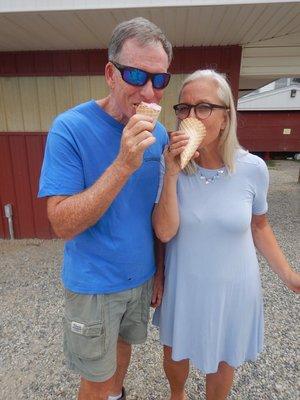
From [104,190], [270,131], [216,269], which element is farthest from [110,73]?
[270,131]

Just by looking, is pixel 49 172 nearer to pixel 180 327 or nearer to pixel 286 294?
pixel 180 327

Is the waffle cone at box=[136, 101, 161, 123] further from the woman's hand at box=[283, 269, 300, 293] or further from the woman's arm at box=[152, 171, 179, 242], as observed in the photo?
A: the woman's hand at box=[283, 269, 300, 293]

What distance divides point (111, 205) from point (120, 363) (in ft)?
4.20

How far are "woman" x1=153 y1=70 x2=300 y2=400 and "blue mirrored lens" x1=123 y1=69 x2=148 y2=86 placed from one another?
28cm

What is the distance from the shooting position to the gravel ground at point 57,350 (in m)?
2.62

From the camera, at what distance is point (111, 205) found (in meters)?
1.61

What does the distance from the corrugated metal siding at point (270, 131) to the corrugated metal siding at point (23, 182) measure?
13.9 metres

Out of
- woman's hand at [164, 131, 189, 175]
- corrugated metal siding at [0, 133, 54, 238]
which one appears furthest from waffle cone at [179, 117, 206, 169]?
corrugated metal siding at [0, 133, 54, 238]

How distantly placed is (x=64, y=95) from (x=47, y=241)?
8.45ft

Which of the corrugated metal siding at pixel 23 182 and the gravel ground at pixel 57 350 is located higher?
the corrugated metal siding at pixel 23 182

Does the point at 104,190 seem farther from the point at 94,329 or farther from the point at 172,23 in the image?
the point at 172,23

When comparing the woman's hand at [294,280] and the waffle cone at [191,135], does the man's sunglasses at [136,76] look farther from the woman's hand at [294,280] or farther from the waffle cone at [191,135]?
the woman's hand at [294,280]

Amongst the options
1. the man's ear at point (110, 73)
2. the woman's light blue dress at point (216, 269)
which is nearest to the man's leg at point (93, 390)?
the woman's light blue dress at point (216, 269)

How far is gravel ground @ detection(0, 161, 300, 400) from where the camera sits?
2.62m
